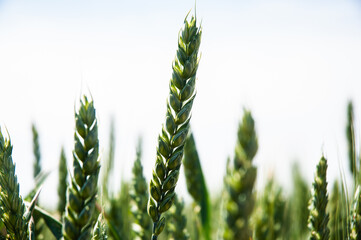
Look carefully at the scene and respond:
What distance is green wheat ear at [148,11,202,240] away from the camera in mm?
834

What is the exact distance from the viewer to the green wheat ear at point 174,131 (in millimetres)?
834

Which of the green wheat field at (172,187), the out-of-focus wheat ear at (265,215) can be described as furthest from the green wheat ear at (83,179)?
the out-of-focus wheat ear at (265,215)

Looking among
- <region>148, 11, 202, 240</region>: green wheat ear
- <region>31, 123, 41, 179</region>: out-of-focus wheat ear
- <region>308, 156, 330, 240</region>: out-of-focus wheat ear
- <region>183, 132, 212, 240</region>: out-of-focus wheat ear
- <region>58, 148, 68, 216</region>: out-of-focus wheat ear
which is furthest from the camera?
<region>31, 123, 41, 179</region>: out-of-focus wheat ear

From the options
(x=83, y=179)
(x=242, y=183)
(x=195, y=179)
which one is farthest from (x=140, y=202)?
(x=242, y=183)

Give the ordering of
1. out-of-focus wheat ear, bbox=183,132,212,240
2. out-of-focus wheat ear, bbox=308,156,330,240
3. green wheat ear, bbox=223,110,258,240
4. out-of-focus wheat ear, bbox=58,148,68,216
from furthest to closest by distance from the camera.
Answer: out-of-focus wheat ear, bbox=58,148,68,216
out-of-focus wheat ear, bbox=183,132,212,240
out-of-focus wheat ear, bbox=308,156,330,240
green wheat ear, bbox=223,110,258,240

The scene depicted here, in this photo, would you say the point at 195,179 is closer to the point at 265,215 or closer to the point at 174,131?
the point at 265,215

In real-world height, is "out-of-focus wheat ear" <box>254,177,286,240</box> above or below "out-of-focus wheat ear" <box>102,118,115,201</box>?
below

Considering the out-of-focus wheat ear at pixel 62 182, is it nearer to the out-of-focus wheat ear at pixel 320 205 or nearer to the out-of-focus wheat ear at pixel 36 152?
the out-of-focus wheat ear at pixel 36 152

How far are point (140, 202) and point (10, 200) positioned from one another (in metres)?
0.57

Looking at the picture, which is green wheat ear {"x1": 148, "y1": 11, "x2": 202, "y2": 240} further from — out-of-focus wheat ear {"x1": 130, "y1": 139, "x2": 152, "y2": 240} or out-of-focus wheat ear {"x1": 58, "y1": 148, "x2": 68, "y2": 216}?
out-of-focus wheat ear {"x1": 58, "y1": 148, "x2": 68, "y2": 216}

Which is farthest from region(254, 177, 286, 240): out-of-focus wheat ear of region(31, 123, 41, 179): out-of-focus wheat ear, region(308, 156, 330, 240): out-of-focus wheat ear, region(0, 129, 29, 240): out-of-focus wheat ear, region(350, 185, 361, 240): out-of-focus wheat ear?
region(31, 123, 41, 179): out-of-focus wheat ear

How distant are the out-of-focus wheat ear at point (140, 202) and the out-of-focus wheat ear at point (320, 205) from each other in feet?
2.06

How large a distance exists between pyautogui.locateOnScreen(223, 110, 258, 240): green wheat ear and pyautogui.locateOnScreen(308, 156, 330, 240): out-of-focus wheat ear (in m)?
0.51

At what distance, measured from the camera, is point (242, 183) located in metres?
0.64
